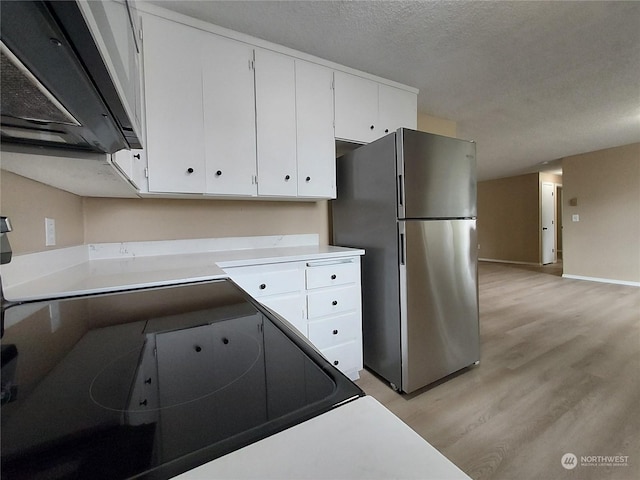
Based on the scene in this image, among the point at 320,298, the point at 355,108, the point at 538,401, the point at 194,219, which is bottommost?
the point at 538,401

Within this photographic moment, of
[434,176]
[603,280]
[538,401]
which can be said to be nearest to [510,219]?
[603,280]

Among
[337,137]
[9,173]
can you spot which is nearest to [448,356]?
[337,137]

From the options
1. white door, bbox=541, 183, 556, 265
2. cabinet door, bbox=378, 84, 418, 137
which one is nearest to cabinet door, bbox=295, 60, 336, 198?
cabinet door, bbox=378, 84, 418, 137

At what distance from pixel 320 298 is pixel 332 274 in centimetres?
18

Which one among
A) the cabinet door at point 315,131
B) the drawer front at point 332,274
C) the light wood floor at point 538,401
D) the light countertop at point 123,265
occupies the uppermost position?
the cabinet door at point 315,131

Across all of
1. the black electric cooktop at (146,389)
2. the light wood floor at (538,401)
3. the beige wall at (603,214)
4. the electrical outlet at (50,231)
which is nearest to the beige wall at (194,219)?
the electrical outlet at (50,231)

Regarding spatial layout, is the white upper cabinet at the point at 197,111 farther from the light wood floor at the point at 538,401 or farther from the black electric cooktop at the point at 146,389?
the light wood floor at the point at 538,401

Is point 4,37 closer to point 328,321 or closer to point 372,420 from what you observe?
point 372,420

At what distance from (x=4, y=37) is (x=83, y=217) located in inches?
64.9

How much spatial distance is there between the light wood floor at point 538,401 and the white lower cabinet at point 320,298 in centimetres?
33

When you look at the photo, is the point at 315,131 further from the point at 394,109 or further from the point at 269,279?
the point at 269,279

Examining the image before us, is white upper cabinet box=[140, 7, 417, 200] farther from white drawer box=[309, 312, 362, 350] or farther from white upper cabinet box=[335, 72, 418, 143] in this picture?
white drawer box=[309, 312, 362, 350]

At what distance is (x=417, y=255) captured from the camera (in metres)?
1.69

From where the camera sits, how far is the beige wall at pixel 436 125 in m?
2.98
